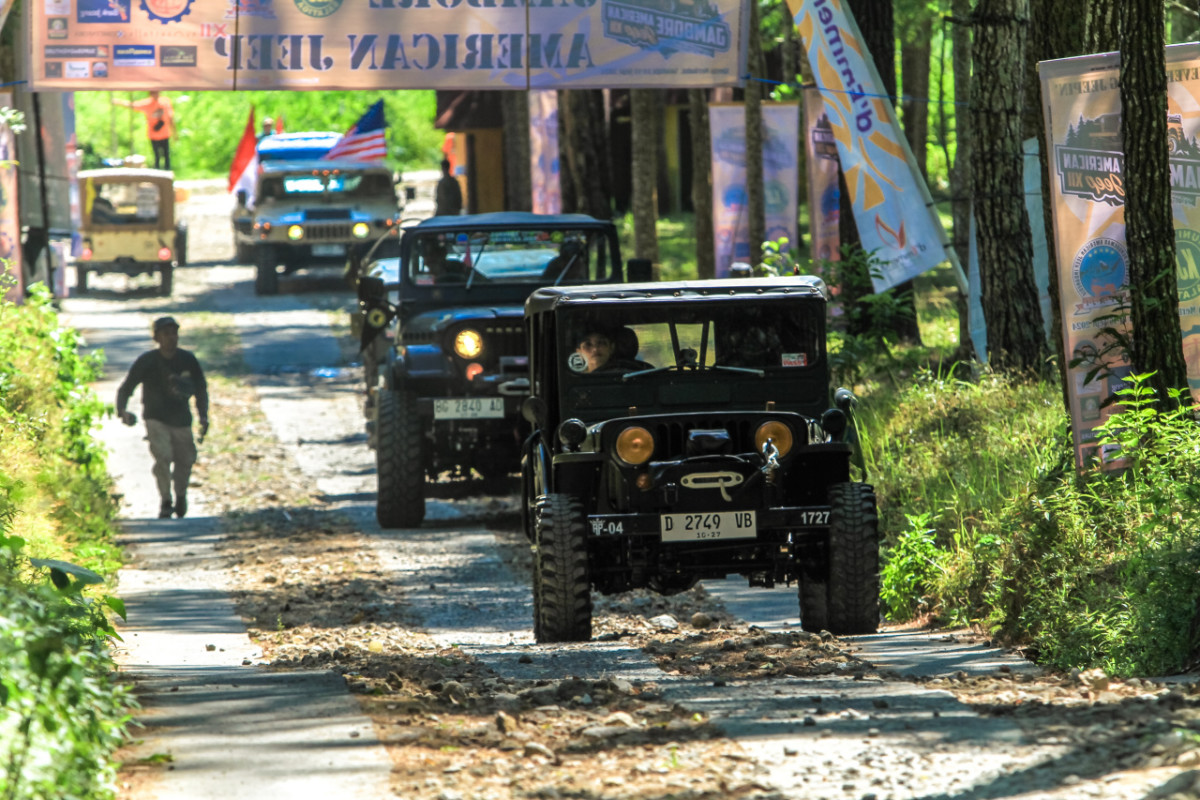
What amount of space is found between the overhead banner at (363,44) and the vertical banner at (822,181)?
1.01 m

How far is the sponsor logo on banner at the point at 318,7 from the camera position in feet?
45.5

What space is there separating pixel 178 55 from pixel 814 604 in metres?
8.27

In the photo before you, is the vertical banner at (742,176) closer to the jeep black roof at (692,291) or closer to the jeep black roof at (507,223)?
the jeep black roof at (507,223)

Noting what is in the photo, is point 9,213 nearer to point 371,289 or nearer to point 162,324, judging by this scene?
point 162,324

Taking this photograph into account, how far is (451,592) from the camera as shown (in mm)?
10211

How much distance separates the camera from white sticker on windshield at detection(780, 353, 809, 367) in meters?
8.62

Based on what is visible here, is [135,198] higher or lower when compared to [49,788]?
higher

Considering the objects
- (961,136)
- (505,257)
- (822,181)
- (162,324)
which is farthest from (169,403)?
(961,136)

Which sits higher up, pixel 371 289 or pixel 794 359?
pixel 371 289

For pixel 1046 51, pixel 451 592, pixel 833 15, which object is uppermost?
pixel 833 15

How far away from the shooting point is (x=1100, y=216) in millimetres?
8438

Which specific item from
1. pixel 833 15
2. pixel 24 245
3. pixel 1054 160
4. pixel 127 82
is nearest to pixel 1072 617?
pixel 1054 160

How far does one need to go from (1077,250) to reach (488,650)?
3707 mm

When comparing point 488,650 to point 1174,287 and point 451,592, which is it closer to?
point 451,592
